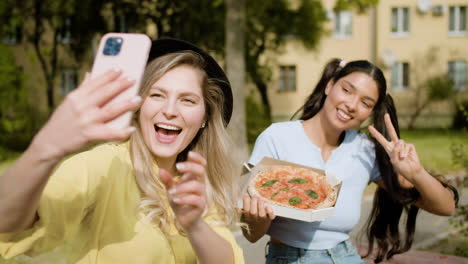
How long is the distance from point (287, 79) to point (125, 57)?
103 ft

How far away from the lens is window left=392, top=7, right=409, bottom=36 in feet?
106

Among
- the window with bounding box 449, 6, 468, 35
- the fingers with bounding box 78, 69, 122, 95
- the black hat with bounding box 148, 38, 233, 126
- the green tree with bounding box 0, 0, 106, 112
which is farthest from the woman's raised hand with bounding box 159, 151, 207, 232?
the window with bounding box 449, 6, 468, 35

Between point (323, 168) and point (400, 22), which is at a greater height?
point (400, 22)

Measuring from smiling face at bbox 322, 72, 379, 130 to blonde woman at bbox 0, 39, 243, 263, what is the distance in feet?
3.62

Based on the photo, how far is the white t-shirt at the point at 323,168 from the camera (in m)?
3.52

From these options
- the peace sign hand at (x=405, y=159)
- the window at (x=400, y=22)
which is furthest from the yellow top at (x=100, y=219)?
the window at (x=400, y=22)

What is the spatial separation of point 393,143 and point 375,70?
52cm

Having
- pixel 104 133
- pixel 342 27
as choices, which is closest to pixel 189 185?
pixel 104 133

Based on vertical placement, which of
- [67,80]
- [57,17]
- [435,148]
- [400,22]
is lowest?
[435,148]

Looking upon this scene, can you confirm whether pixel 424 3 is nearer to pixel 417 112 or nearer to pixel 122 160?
pixel 417 112

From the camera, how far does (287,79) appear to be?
32719mm

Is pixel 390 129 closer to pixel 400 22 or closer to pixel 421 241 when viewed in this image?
pixel 421 241

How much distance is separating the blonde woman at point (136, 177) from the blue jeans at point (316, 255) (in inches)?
39.8

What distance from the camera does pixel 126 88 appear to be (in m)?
1.54
